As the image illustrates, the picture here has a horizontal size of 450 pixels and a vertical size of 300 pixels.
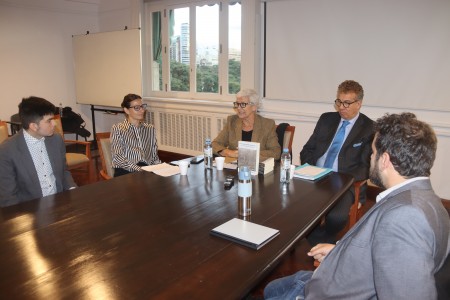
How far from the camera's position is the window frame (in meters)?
4.63

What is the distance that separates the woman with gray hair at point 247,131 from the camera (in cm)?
302

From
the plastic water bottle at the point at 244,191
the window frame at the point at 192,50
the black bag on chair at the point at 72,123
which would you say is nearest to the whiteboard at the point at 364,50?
the window frame at the point at 192,50

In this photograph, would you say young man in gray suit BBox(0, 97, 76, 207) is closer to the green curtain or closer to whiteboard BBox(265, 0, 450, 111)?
whiteboard BBox(265, 0, 450, 111)

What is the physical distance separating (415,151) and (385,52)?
291cm

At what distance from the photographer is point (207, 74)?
5.27 metres

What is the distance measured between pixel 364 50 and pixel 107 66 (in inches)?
153

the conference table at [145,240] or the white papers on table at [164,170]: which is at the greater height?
the white papers on table at [164,170]

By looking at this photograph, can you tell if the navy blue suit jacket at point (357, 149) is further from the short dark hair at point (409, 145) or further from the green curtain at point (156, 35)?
the green curtain at point (156, 35)

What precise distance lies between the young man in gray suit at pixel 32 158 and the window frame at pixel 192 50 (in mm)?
2814

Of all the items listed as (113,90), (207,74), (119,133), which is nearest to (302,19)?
(207,74)

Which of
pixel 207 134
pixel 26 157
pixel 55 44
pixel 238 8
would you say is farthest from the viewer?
pixel 55 44

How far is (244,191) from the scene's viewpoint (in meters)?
1.68

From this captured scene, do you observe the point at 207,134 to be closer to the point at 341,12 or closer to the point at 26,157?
the point at 341,12

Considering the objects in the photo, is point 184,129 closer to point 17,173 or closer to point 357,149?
point 357,149
